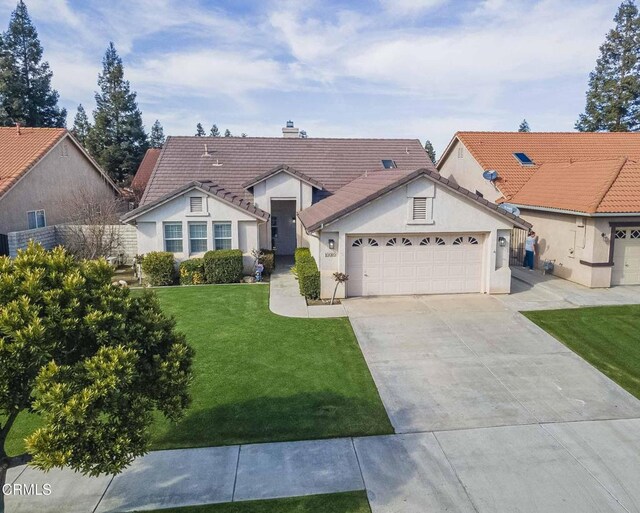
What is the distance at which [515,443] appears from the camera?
7371mm

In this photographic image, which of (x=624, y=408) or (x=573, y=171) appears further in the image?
(x=573, y=171)

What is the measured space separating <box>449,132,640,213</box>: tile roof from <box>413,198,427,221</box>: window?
5697 mm

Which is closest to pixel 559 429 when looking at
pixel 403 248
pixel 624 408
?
pixel 624 408

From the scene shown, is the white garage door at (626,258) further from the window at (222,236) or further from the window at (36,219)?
the window at (36,219)

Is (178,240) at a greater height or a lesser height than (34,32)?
lesser

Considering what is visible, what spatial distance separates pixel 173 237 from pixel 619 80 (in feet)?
130

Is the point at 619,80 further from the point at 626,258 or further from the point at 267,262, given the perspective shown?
the point at 267,262

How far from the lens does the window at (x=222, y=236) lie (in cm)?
1892

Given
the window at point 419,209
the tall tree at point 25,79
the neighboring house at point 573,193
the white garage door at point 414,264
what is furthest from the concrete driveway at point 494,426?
the tall tree at point 25,79

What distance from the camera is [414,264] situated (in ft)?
51.5

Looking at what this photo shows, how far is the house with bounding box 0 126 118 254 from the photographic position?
1973 centimetres

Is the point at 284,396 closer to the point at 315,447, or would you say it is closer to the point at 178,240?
the point at 315,447

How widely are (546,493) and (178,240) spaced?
15.6 metres

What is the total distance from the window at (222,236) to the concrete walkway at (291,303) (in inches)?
90.5
